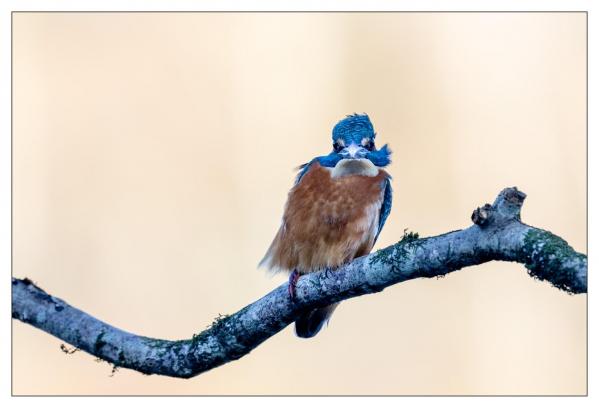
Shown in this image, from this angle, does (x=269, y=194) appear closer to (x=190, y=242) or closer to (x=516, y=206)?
(x=190, y=242)

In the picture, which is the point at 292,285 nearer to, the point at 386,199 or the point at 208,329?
the point at 208,329

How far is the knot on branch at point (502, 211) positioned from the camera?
9.17 ft

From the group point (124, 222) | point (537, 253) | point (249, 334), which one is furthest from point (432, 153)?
point (537, 253)

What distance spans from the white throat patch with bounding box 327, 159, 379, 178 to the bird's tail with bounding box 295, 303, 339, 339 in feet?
2.30

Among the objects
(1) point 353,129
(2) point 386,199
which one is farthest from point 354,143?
(2) point 386,199

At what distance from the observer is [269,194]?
7.54 meters

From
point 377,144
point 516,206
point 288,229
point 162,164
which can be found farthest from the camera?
point 162,164

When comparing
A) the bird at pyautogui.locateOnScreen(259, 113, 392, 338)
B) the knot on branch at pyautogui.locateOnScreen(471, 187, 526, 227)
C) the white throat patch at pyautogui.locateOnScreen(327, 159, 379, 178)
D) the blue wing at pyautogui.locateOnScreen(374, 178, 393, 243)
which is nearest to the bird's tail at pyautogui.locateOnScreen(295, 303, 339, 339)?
the bird at pyautogui.locateOnScreen(259, 113, 392, 338)

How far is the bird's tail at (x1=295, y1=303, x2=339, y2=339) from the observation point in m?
4.32

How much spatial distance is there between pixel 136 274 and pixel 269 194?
1399 mm

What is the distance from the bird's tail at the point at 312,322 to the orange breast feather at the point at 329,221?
0.32m

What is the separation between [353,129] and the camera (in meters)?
4.41

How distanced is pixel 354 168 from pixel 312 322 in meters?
0.85

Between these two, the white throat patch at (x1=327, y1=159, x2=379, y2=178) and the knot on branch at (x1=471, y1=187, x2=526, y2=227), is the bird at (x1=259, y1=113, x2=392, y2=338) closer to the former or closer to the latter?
the white throat patch at (x1=327, y1=159, x2=379, y2=178)
